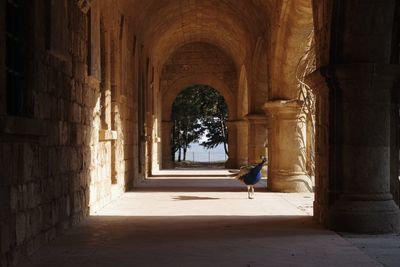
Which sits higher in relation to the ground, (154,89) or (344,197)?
(154,89)

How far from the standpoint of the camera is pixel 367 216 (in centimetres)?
702

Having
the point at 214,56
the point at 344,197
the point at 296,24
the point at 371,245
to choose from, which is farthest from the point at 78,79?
the point at 214,56

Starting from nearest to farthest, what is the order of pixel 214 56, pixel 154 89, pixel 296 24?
pixel 296 24, pixel 154 89, pixel 214 56

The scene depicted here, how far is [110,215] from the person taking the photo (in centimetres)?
893

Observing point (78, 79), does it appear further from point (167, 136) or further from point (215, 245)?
point (167, 136)

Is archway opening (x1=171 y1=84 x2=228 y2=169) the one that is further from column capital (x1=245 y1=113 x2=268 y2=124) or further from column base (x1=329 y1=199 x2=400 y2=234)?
column base (x1=329 y1=199 x2=400 y2=234)

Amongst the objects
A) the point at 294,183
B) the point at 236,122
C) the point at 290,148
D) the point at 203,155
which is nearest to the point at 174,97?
the point at 236,122

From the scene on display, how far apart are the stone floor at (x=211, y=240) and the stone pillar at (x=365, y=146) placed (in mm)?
321

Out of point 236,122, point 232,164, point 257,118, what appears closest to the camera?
point 257,118

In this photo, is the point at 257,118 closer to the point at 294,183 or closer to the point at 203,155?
the point at 294,183

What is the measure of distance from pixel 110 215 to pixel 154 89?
13559 mm

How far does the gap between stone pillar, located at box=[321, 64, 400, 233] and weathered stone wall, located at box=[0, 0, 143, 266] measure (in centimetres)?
305

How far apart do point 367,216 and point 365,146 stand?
776mm

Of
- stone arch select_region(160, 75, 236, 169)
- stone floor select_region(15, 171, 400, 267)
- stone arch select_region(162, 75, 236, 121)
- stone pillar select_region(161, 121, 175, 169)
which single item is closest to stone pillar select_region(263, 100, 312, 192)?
stone floor select_region(15, 171, 400, 267)
